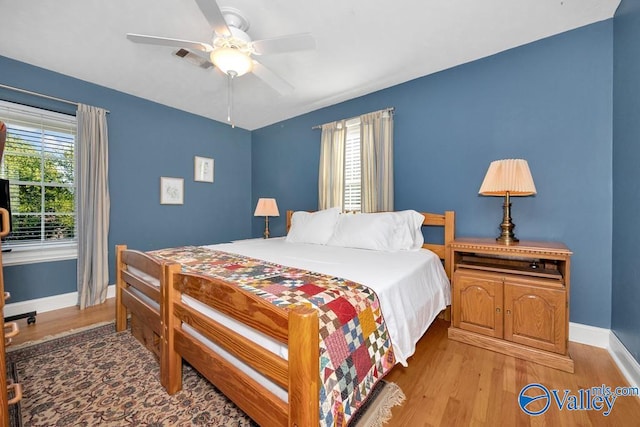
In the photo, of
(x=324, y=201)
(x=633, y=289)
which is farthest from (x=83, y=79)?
(x=633, y=289)

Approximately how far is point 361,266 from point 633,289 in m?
1.70

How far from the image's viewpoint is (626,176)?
1.78m

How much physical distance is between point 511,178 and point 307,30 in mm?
2016

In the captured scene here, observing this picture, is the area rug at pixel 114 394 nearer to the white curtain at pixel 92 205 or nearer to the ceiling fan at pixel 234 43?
the white curtain at pixel 92 205

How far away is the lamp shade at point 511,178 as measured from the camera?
79.7 inches

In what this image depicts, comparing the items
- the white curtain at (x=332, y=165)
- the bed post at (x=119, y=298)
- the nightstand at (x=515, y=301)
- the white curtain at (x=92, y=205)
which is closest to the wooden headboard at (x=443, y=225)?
the nightstand at (x=515, y=301)

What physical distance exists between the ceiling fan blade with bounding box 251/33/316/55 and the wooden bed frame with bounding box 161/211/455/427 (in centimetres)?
160

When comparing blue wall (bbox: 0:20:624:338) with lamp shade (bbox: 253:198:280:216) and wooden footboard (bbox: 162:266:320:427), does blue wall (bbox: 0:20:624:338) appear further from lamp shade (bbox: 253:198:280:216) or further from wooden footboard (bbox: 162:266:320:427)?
wooden footboard (bbox: 162:266:320:427)

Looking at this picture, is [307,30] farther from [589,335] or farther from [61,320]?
[61,320]

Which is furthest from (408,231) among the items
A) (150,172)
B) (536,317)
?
(150,172)

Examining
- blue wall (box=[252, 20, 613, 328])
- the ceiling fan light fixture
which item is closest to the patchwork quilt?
the ceiling fan light fixture

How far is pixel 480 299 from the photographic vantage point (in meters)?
2.06

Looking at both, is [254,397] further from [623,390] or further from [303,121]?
[303,121]

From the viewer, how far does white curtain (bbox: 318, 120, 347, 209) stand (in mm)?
3461
